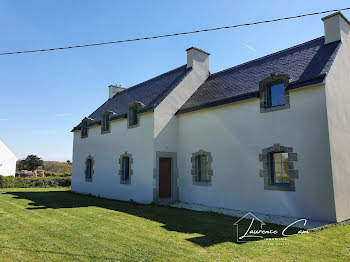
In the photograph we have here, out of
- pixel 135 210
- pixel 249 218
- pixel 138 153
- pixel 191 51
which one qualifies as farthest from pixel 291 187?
pixel 191 51

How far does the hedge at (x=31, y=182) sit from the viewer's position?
21141 mm

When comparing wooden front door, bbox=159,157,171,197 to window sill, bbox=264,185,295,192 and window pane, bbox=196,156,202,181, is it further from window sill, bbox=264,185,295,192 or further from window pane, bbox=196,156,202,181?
window sill, bbox=264,185,295,192

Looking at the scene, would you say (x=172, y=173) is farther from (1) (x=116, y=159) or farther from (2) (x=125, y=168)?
(1) (x=116, y=159)

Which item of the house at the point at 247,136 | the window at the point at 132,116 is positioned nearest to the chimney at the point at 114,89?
the house at the point at 247,136

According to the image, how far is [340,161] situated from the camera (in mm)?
8711

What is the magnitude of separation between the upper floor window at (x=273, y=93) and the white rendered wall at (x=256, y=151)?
24 centimetres

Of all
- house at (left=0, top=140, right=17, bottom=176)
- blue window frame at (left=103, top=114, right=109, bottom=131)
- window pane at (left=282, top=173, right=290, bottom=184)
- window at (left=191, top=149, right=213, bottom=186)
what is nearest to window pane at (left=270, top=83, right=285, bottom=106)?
window pane at (left=282, top=173, right=290, bottom=184)

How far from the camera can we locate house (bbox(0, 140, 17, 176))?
29844 millimetres

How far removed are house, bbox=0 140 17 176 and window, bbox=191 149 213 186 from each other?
90.7 feet

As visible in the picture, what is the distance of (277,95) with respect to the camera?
9859 millimetres

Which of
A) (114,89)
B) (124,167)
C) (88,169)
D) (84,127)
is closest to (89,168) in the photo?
(88,169)

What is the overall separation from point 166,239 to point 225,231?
5.88 ft

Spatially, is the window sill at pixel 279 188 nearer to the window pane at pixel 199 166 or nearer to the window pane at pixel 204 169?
the window pane at pixel 204 169

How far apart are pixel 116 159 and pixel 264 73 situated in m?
9.78
